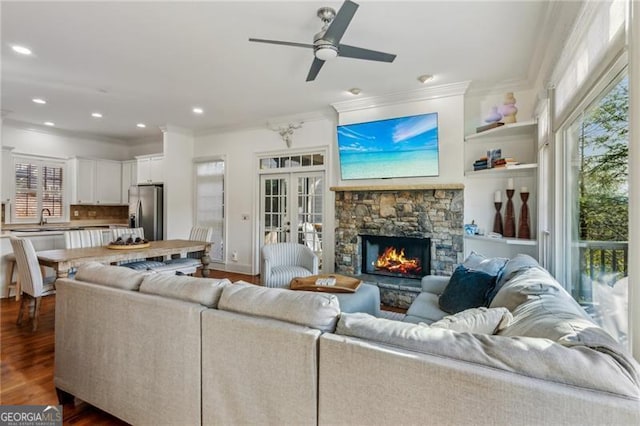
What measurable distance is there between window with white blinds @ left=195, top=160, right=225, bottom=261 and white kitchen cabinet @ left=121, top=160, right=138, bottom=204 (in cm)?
167

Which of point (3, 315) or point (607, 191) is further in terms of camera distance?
point (3, 315)

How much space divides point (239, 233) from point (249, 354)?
15.9 feet

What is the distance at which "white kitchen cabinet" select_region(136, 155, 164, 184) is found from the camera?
6270 millimetres

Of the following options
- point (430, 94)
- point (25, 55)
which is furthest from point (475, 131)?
point (25, 55)

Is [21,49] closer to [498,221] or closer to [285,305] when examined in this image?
[285,305]

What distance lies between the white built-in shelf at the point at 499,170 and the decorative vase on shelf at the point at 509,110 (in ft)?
1.87

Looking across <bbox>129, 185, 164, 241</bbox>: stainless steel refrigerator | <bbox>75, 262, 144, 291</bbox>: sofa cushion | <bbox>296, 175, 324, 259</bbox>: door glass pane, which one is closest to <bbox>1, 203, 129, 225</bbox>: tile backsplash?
<bbox>129, 185, 164, 241</bbox>: stainless steel refrigerator

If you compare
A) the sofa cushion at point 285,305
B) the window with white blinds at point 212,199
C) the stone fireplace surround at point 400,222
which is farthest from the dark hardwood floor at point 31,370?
the stone fireplace surround at point 400,222

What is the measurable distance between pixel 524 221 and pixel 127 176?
765cm

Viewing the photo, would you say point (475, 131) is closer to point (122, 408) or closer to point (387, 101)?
point (387, 101)

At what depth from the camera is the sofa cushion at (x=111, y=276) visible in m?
1.85

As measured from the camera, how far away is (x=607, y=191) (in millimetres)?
1752

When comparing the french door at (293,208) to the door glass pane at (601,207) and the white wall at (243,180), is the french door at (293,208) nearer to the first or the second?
the white wall at (243,180)

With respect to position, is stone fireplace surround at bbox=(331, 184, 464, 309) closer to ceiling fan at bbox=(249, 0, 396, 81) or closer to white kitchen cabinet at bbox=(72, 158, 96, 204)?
ceiling fan at bbox=(249, 0, 396, 81)
